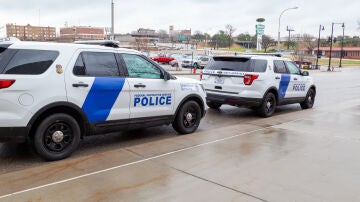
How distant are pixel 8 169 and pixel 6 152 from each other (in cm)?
88

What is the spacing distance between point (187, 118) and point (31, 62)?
11.1ft

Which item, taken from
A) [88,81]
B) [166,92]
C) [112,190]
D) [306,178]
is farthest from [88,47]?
[306,178]

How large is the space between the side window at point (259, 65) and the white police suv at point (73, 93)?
3.21m

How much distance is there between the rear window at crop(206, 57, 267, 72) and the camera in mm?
9445

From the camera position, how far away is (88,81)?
5.54 m

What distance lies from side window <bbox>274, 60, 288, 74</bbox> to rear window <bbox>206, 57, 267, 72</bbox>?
0.55 meters

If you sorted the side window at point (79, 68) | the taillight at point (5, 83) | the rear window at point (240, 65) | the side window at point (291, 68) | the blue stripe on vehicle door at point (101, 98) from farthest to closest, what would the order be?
1. the side window at point (291, 68)
2. the rear window at point (240, 65)
3. the blue stripe on vehicle door at point (101, 98)
4. the side window at point (79, 68)
5. the taillight at point (5, 83)

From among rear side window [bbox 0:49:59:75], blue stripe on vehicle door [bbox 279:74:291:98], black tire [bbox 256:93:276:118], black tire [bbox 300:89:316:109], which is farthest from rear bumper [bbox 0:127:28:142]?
black tire [bbox 300:89:316:109]

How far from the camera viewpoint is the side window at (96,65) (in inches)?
219

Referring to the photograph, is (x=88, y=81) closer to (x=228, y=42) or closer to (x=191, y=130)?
(x=191, y=130)

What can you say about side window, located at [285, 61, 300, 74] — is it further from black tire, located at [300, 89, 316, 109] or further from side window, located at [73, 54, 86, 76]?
side window, located at [73, 54, 86, 76]

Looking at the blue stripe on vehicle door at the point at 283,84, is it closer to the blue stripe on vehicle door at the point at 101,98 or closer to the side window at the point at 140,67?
the side window at the point at 140,67

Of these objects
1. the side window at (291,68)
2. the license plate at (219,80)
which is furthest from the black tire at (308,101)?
the license plate at (219,80)

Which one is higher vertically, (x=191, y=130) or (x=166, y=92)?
(x=166, y=92)
